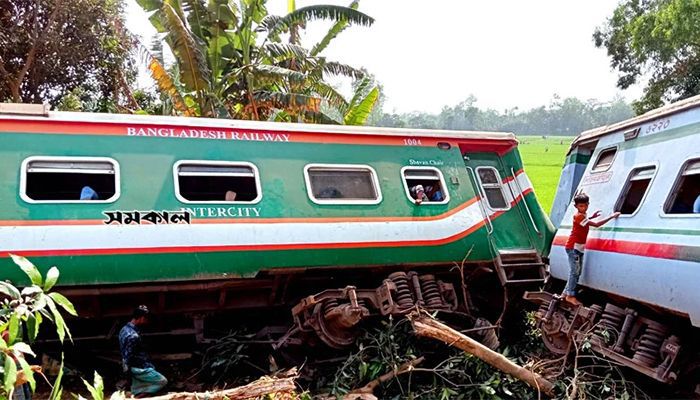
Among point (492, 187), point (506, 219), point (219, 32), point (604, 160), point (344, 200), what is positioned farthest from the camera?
point (219, 32)

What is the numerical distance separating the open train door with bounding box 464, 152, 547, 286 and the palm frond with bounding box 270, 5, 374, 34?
630cm

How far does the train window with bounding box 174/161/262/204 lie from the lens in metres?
6.40

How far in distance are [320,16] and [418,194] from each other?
7.25 m

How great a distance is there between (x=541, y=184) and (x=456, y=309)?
23.4m

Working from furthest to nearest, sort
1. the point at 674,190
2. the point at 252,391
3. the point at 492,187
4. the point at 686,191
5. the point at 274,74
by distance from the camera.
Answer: the point at 274,74
the point at 492,187
the point at 686,191
the point at 674,190
the point at 252,391

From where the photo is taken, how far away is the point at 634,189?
6.43 m

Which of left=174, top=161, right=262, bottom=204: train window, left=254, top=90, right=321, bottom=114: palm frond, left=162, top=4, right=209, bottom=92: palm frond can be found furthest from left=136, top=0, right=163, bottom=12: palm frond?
left=174, top=161, right=262, bottom=204: train window

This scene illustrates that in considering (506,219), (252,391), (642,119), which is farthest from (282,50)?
(252,391)

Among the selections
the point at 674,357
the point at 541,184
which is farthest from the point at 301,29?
the point at 541,184

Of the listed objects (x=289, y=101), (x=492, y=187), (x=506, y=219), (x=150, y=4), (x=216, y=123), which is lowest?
(x=506, y=219)

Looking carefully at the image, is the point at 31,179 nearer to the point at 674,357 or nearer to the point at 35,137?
the point at 35,137

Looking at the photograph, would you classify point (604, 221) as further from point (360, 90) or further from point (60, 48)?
point (60, 48)

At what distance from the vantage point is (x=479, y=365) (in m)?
6.04

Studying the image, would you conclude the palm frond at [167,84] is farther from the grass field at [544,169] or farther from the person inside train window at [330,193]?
the grass field at [544,169]
